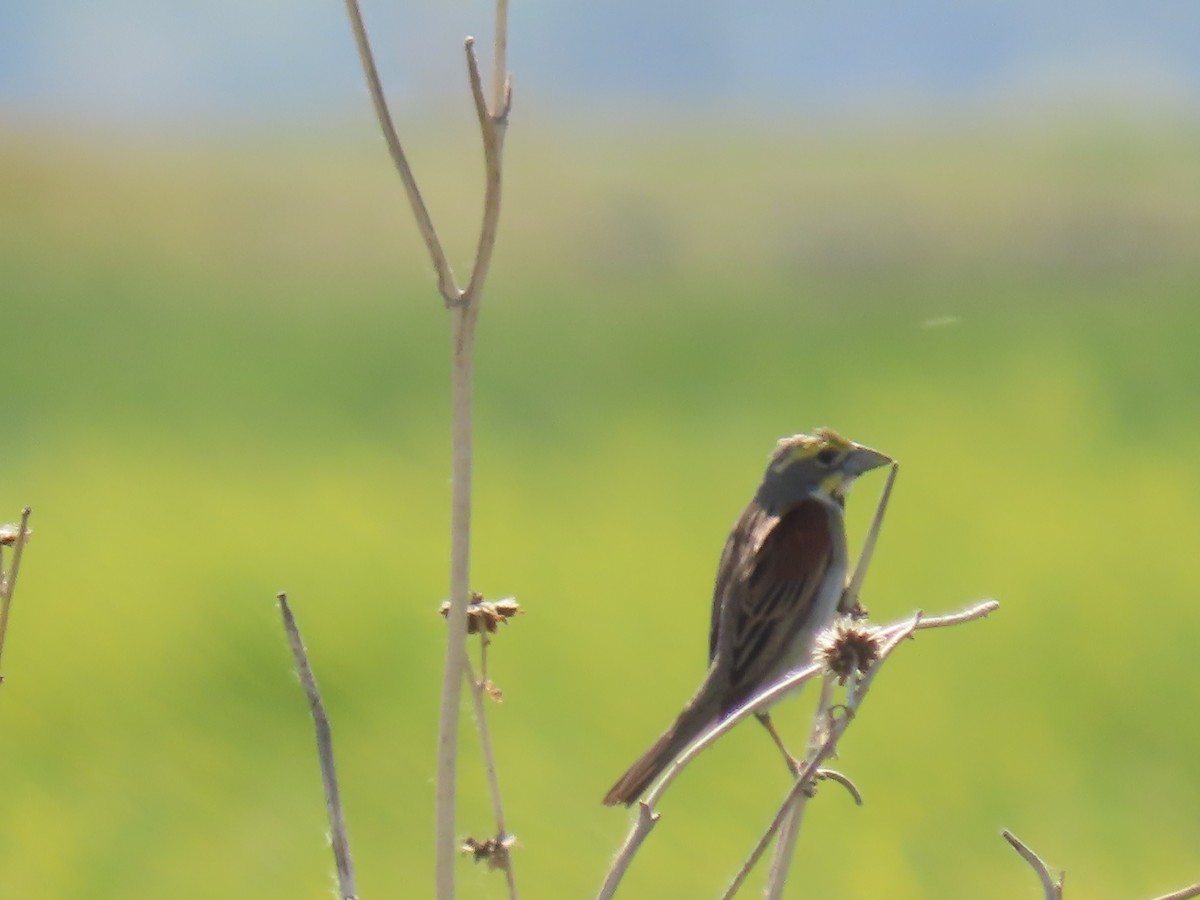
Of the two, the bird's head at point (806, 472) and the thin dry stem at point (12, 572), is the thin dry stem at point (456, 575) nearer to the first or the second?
the thin dry stem at point (12, 572)

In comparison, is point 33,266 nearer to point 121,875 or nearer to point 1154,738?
point 121,875

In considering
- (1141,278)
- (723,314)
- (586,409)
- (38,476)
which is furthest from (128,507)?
(1141,278)

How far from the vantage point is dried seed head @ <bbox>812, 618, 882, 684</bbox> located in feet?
5.55

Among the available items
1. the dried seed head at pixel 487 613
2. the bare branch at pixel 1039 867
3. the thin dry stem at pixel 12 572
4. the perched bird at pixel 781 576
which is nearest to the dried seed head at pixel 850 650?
the bare branch at pixel 1039 867

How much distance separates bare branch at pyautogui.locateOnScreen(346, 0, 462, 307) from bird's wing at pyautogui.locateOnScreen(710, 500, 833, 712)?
1.46 meters

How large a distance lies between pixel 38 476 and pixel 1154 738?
5.34 meters

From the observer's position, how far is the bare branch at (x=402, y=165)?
1.44m

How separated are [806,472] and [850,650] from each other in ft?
4.28

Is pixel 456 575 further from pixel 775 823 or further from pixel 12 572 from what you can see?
pixel 12 572

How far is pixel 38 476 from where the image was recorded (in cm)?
805

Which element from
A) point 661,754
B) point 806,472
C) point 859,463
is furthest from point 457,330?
point 806,472

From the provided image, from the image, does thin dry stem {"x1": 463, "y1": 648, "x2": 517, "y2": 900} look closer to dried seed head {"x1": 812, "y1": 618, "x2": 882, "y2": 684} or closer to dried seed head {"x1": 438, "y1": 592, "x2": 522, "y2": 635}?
dried seed head {"x1": 438, "y1": 592, "x2": 522, "y2": 635}

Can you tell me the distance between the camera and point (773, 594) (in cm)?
288

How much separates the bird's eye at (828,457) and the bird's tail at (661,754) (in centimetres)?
49
